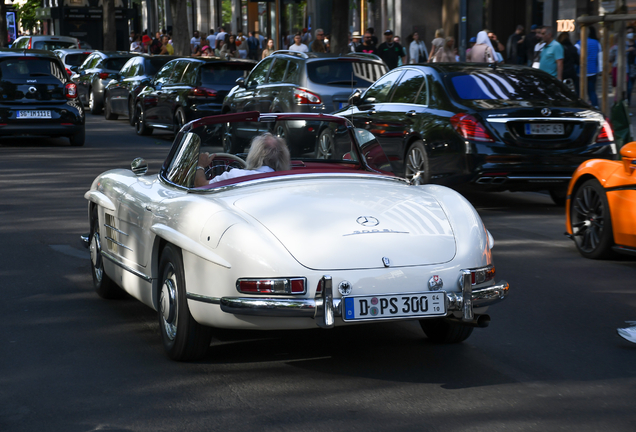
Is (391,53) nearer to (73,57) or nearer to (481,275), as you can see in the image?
(73,57)

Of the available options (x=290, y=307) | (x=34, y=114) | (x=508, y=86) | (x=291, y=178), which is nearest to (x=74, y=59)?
(x=34, y=114)

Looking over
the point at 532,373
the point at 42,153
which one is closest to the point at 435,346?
the point at 532,373

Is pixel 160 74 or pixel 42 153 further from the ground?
pixel 160 74

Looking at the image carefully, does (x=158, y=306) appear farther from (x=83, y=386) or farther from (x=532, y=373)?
(x=532, y=373)

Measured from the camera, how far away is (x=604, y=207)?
7844mm

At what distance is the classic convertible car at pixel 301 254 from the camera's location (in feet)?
14.8

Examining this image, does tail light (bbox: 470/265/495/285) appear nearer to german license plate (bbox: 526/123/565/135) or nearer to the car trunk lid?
the car trunk lid

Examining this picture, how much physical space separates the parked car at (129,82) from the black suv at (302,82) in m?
4.95

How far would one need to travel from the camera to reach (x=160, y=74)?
20.1 meters

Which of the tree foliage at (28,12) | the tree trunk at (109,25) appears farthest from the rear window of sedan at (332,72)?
the tree foliage at (28,12)

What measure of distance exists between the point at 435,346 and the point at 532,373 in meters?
0.65

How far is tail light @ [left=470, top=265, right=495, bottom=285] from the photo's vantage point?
15.6 feet

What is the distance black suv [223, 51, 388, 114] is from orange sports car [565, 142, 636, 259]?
6.68 meters

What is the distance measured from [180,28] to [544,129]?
23987 mm
